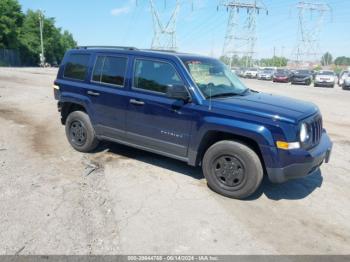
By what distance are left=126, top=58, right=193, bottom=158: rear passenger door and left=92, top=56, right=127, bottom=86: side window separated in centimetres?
29

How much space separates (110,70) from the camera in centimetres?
594

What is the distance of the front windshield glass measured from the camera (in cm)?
515

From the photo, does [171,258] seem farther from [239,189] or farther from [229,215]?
[239,189]

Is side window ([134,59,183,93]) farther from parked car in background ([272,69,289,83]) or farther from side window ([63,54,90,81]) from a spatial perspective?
parked car in background ([272,69,289,83])

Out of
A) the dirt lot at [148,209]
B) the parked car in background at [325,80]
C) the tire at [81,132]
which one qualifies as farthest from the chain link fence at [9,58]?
the dirt lot at [148,209]

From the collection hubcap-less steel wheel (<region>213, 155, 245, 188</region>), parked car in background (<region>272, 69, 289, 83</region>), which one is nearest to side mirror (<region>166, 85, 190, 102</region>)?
hubcap-less steel wheel (<region>213, 155, 245, 188</region>)

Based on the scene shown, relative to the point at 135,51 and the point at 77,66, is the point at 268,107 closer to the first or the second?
the point at 135,51

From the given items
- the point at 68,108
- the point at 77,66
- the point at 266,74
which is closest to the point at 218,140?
the point at 77,66

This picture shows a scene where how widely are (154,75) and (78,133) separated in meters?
2.17

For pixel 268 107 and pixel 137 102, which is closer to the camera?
pixel 268 107

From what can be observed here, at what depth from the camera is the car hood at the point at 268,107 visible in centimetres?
443

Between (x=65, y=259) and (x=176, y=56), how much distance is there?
325cm

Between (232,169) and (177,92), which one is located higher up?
(177,92)

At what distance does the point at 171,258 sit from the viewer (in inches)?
134
